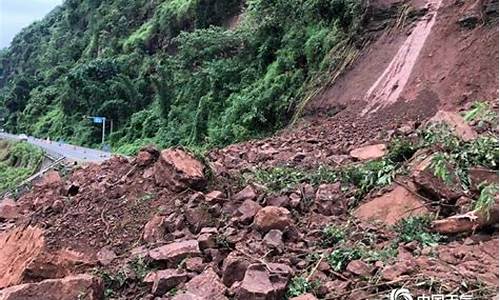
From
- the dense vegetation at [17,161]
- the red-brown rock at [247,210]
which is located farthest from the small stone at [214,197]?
the dense vegetation at [17,161]

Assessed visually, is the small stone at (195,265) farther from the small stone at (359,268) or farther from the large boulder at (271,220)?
the small stone at (359,268)

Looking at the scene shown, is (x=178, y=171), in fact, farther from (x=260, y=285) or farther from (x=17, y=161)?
(x=17, y=161)

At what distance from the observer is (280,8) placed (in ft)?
42.7

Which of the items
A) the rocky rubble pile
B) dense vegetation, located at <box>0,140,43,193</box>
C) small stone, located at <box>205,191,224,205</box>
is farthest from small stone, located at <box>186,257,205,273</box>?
dense vegetation, located at <box>0,140,43,193</box>

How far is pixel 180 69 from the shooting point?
20.2 metres

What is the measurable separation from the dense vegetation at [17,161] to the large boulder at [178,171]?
60.8ft

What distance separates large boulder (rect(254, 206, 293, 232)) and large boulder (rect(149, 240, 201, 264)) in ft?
1.59

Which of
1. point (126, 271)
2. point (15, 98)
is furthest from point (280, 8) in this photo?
point (15, 98)

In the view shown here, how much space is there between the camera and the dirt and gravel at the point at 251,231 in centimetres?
325

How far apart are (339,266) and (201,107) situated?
13.1m

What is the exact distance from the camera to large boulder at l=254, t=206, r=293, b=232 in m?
4.00

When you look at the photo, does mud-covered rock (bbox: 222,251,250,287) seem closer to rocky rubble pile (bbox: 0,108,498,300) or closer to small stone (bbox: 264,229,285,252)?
rocky rubble pile (bbox: 0,108,498,300)

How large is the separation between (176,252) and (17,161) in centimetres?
2737

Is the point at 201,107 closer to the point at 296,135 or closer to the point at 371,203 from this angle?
the point at 296,135
